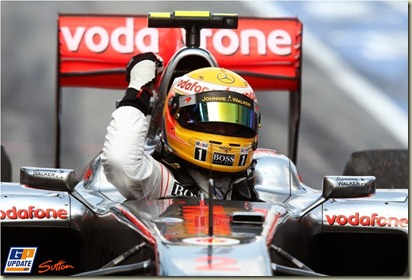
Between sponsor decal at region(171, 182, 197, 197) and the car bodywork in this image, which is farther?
sponsor decal at region(171, 182, 197, 197)

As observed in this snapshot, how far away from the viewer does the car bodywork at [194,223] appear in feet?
13.9

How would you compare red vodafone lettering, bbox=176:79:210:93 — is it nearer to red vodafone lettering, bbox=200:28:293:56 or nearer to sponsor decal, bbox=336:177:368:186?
sponsor decal, bbox=336:177:368:186

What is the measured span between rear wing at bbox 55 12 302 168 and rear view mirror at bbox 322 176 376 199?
2425 mm

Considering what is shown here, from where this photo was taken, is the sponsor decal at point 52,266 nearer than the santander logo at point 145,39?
Yes

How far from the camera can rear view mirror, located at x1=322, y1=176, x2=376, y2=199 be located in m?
5.09

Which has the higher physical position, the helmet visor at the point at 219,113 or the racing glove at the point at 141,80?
the racing glove at the point at 141,80

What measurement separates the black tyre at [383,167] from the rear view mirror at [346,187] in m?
2.60

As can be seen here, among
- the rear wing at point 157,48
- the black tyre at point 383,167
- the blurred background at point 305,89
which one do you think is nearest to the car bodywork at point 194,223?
the rear wing at point 157,48

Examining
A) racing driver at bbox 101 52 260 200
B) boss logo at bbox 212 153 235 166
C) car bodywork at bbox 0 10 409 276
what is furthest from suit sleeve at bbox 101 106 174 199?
boss logo at bbox 212 153 235 166

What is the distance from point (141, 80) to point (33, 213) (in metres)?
0.76

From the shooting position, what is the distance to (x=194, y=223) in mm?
4324

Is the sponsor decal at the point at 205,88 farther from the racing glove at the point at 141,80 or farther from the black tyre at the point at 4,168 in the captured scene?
the black tyre at the point at 4,168

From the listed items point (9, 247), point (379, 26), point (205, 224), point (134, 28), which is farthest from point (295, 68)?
point (379, 26)

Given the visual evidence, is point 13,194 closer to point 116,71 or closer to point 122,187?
point 122,187
